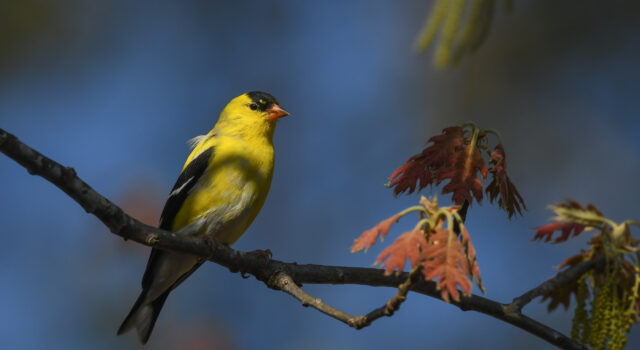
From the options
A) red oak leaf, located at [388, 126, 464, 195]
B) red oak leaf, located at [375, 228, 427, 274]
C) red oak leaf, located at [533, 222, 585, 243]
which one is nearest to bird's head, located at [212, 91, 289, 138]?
red oak leaf, located at [388, 126, 464, 195]

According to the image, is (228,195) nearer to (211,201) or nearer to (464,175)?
(211,201)

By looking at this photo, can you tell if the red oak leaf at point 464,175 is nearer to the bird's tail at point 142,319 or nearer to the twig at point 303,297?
the twig at point 303,297

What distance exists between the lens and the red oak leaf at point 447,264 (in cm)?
175

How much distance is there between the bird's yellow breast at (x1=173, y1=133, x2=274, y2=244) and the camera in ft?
12.7

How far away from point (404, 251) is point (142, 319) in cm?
268

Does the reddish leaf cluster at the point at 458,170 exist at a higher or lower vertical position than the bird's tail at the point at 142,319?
higher

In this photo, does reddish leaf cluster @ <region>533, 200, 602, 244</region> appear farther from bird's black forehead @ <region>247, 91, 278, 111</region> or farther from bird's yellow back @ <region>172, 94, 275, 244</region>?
bird's black forehead @ <region>247, 91, 278, 111</region>

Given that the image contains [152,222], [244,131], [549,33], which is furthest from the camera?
[549,33]

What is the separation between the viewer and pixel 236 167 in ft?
12.9

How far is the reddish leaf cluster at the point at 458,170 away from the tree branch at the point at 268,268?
350 millimetres

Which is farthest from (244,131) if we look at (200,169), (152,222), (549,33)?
(549,33)

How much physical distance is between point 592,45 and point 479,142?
6242 millimetres

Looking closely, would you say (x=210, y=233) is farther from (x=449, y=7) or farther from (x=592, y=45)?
(x=592, y=45)

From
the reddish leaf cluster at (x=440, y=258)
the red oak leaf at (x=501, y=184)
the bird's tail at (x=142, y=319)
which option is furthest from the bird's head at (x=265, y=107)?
the reddish leaf cluster at (x=440, y=258)
